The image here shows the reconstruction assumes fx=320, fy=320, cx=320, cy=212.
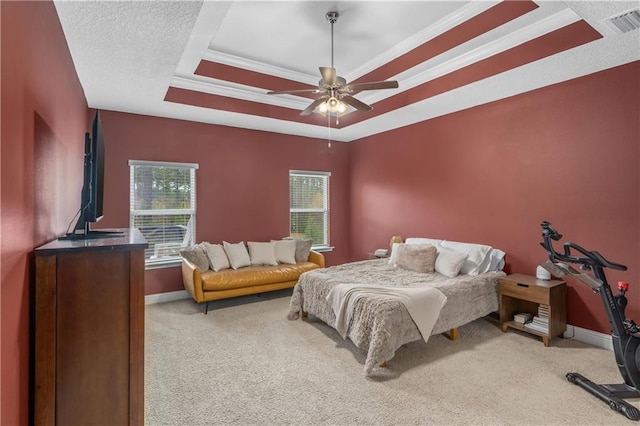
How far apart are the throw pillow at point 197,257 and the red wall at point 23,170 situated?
225 centimetres

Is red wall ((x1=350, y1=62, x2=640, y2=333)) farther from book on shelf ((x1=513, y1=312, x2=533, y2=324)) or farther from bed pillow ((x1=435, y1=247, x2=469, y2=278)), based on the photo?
bed pillow ((x1=435, y1=247, x2=469, y2=278))

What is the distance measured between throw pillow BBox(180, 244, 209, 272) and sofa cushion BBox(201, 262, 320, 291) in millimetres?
138

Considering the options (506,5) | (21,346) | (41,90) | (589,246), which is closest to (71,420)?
(21,346)

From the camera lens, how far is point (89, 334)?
4.93 feet

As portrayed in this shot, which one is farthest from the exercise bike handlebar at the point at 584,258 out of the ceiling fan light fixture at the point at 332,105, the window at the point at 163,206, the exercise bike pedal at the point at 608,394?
the window at the point at 163,206

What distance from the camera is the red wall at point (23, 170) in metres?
1.20

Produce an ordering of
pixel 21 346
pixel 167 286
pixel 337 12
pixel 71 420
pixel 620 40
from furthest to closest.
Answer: pixel 167 286 → pixel 337 12 → pixel 620 40 → pixel 71 420 → pixel 21 346

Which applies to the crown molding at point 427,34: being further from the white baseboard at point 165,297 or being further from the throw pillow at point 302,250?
the white baseboard at point 165,297

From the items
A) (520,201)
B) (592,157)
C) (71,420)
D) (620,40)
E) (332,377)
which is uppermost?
(620,40)

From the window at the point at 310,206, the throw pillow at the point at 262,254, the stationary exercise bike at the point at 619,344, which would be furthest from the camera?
the window at the point at 310,206

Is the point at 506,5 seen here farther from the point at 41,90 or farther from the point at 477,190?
the point at 41,90

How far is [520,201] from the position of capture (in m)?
3.86

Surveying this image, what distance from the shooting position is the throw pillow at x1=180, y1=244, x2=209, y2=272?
14.5 ft

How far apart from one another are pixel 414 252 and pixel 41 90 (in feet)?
12.6
